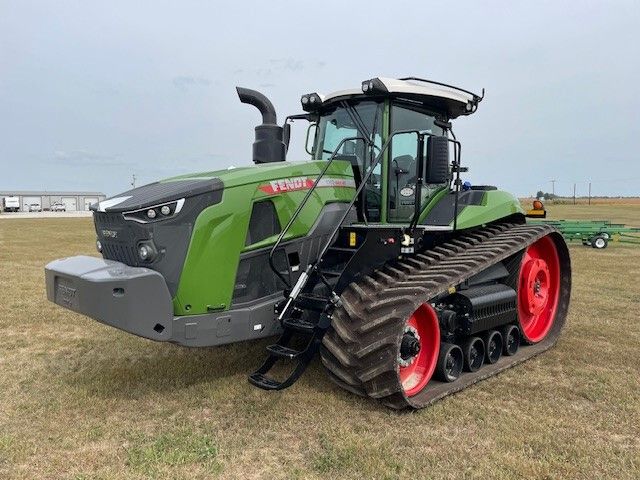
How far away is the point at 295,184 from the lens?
5043 millimetres

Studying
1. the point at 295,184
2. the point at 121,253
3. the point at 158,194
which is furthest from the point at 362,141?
the point at 121,253

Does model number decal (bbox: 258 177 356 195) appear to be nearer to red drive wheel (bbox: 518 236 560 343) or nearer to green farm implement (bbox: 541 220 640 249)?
red drive wheel (bbox: 518 236 560 343)

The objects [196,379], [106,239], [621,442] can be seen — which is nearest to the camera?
[621,442]

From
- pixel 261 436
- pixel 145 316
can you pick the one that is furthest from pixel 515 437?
pixel 145 316

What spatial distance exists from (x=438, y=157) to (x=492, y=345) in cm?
208

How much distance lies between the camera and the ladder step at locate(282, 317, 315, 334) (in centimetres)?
464

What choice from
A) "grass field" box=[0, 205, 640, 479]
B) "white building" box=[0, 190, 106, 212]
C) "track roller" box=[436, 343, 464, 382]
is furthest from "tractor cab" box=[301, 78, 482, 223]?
"white building" box=[0, 190, 106, 212]

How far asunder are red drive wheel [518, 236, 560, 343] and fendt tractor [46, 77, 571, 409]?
13 cm

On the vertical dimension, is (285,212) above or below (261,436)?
above

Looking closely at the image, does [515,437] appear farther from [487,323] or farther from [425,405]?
[487,323]

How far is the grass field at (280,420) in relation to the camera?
12.0 feet

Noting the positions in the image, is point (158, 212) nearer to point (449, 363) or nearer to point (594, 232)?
point (449, 363)

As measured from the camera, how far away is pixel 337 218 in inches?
210

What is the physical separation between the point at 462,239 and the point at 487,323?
2.95 ft
